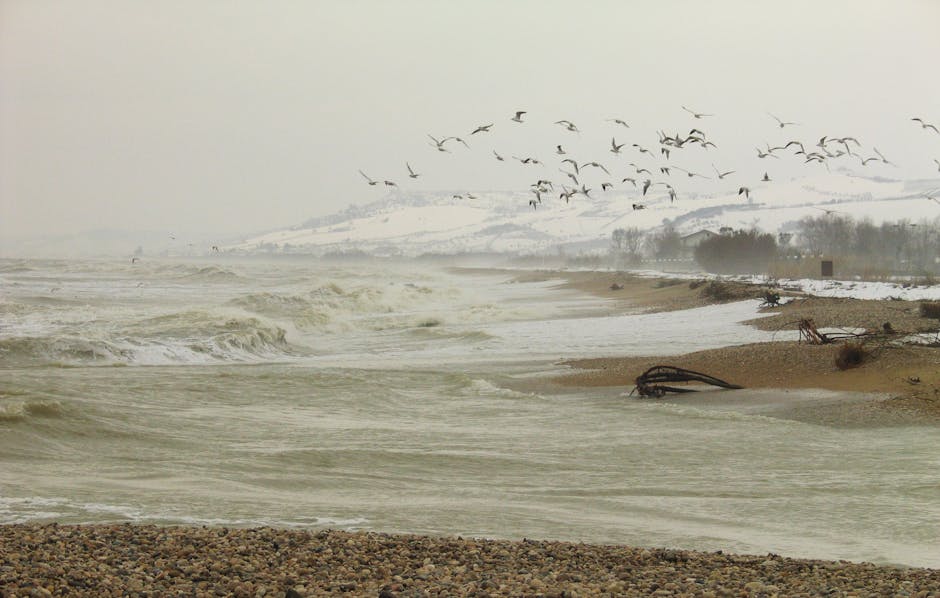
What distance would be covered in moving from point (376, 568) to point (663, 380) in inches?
466

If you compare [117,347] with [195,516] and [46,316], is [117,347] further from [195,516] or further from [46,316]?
[195,516]

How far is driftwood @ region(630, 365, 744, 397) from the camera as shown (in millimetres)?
18328

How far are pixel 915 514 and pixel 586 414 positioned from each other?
742 cm

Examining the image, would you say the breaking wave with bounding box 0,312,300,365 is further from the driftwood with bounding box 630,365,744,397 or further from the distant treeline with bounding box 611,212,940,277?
the distant treeline with bounding box 611,212,940,277

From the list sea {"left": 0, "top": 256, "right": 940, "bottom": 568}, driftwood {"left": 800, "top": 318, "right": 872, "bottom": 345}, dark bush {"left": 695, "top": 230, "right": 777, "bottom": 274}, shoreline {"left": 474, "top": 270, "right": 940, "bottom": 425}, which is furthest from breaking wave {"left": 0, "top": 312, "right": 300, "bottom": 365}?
dark bush {"left": 695, "top": 230, "right": 777, "bottom": 274}

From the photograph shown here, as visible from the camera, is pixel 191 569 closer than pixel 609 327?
Yes

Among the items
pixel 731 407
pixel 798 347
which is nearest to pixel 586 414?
pixel 731 407

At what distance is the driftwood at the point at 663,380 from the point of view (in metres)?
18.3

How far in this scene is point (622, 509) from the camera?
10320 mm

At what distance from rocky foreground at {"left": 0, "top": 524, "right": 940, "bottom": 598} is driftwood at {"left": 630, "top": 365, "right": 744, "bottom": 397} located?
399 inches

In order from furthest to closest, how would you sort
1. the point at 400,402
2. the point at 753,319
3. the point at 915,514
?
the point at 753,319 → the point at 400,402 → the point at 915,514

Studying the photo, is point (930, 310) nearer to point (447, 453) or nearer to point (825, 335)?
point (825, 335)

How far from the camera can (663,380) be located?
1838cm

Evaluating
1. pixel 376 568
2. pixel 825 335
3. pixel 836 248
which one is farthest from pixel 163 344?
pixel 836 248
